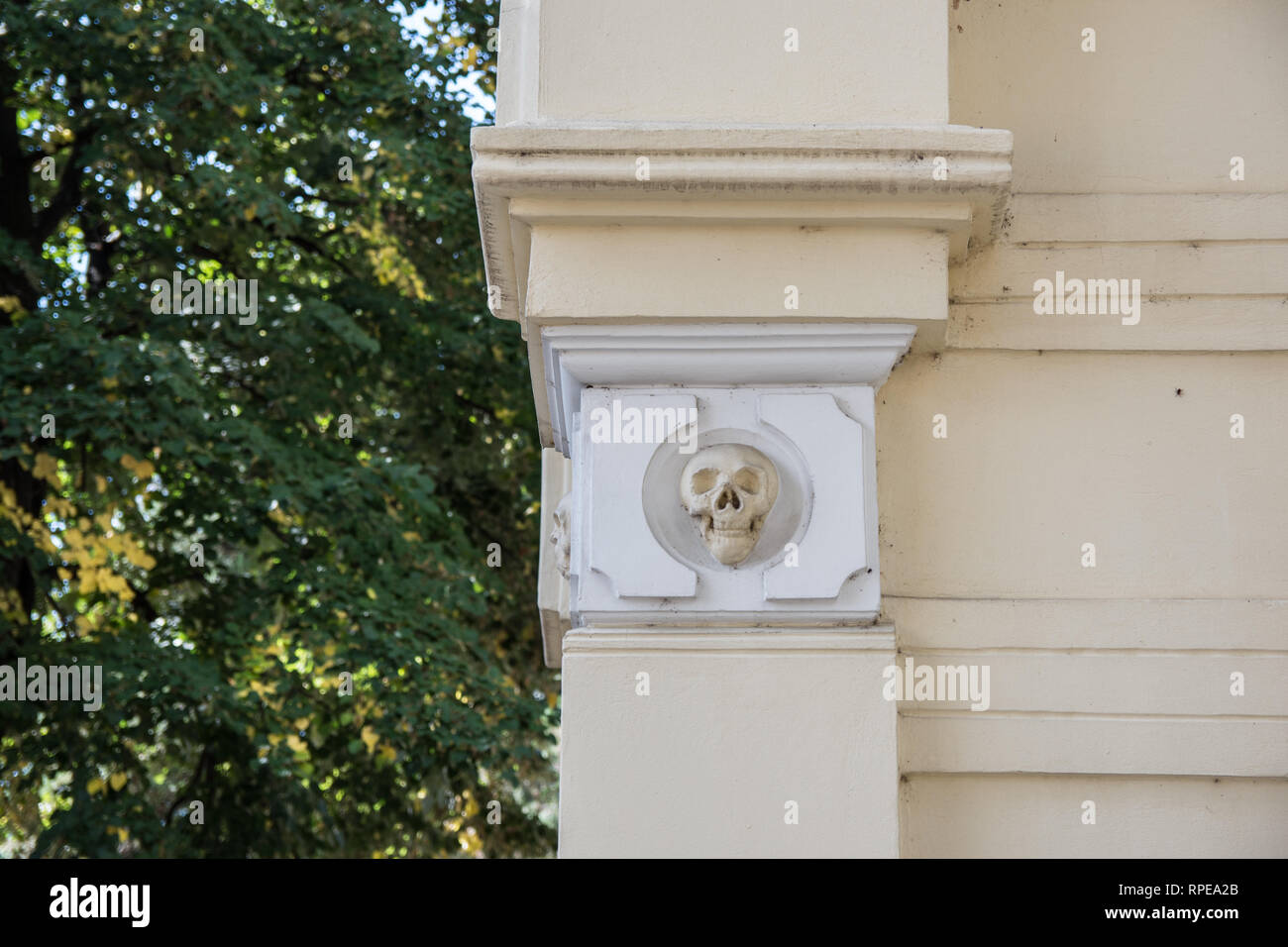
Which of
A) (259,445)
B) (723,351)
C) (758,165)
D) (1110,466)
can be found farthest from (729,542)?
(259,445)

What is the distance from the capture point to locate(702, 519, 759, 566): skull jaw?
221cm

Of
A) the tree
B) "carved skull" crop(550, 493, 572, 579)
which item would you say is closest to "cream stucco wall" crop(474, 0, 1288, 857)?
"carved skull" crop(550, 493, 572, 579)

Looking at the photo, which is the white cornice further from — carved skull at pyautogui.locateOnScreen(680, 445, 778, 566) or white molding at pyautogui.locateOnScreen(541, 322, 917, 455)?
carved skull at pyautogui.locateOnScreen(680, 445, 778, 566)

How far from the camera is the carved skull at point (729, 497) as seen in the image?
2.21 metres

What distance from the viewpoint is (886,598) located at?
236cm

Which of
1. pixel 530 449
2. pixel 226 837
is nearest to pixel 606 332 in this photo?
pixel 226 837

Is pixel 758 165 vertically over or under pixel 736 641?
over

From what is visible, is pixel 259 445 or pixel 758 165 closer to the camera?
pixel 758 165

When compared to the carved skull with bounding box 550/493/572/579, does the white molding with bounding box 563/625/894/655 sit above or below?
below

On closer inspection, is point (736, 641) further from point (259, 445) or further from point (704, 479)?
point (259, 445)

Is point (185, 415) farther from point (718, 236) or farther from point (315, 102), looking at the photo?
point (718, 236)

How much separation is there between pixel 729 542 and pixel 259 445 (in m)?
5.19

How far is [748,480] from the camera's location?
223cm

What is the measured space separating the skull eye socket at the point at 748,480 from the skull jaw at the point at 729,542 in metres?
0.06
